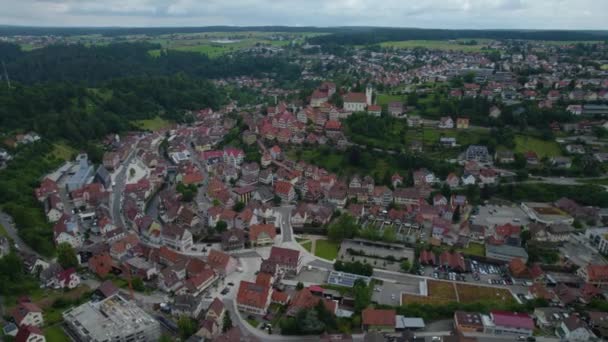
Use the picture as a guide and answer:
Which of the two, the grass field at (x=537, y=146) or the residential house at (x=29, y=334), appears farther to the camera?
the grass field at (x=537, y=146)

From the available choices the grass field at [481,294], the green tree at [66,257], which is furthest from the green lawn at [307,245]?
the green tree at [66,257]

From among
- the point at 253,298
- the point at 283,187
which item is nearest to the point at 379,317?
the point at 253,298

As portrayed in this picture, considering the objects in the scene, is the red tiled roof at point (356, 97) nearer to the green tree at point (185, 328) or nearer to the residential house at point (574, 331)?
the residential house at point (574, 331)

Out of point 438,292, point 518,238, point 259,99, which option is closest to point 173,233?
point 438,292

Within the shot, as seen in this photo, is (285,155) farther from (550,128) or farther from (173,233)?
(550,128)

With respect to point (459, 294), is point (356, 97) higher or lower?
higher

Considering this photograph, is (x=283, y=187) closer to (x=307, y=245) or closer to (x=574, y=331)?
(x=307, y=245)

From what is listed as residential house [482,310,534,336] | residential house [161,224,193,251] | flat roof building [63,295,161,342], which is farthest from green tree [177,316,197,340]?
residential house [482,310,534,336]
